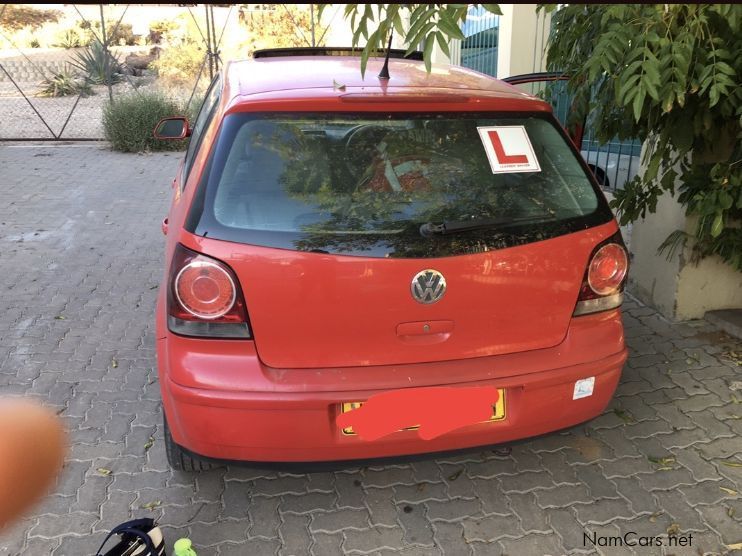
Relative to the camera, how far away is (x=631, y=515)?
Result: 2.47 meters

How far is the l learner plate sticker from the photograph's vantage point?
2314 mm

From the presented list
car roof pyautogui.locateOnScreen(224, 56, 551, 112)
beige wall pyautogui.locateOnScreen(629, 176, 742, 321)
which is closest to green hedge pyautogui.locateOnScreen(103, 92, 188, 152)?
car roof pyautogui.locateOnScreen(224, 56, 551, 112)

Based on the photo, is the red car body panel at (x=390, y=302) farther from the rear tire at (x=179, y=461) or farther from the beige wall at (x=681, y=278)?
the beige wall at (x=681, y=278)

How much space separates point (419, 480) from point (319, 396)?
0.85 metres

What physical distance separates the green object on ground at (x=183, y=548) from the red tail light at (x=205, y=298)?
0.75m

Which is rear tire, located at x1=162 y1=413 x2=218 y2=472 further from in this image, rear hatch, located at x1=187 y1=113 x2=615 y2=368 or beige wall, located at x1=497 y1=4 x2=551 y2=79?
beige wall, located at x1=497 y1=4 x2=551 y2=79

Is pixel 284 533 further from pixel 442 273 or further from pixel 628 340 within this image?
pixel 628 340

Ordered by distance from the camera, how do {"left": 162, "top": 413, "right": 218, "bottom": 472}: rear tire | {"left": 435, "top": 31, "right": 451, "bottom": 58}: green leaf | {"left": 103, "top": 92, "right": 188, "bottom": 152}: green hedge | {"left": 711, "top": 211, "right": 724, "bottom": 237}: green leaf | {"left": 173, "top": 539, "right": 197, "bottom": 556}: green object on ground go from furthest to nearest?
{"left": 103, "top": 92, "right": 188, "bottom": 152}: green hedge → {"left": 711, "top": 211, "right": 724, "bottom": 237}: green leaf → {"left": 162, "top": 413, "right": 218, "bottom": 472}: rear tire → {"left": 173, "top": 539, "right": 197, "bottom": 556}: green object on ground → {"left": 435, "top": 31, "right": 451, "bottom": 58}: green leaf

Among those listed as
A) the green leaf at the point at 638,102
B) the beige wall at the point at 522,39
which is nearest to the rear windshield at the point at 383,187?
the green leaf at the point at 638,102

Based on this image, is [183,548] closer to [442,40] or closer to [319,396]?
[319,396]

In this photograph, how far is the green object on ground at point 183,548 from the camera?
2.20 m

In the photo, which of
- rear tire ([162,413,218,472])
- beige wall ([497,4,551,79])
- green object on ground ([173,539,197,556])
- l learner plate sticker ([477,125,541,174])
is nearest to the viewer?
green object on ground ([173,539,197,556])

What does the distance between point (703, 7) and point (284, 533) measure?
267 cm

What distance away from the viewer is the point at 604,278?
7.79 feet
